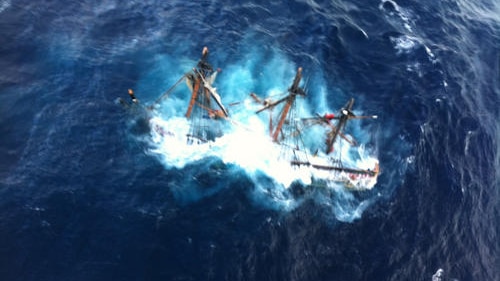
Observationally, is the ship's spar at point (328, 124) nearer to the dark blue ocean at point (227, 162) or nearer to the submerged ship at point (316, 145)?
the submerged ship at point (316, 145)

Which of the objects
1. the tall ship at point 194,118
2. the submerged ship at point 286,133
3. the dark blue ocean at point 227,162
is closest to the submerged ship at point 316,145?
the submerged ship at point 286,133

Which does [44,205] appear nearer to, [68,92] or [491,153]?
[68,92]

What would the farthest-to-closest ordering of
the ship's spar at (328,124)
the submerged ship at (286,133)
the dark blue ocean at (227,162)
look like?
the submerged ship at (286,133) < the ship's spar at (328,124) < the dark blue ocean at (227,162)

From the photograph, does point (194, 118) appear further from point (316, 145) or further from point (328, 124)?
point (328, 124)

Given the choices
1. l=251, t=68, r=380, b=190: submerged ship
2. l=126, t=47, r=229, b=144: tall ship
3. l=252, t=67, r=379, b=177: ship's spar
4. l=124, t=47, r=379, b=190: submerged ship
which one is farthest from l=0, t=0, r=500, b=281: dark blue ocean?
l=252, t=67, r=379, b=177: ship's spar

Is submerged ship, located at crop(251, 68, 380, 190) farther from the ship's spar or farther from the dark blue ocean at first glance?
the dark blue ocean

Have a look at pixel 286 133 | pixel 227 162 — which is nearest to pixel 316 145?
pixel 286 133
